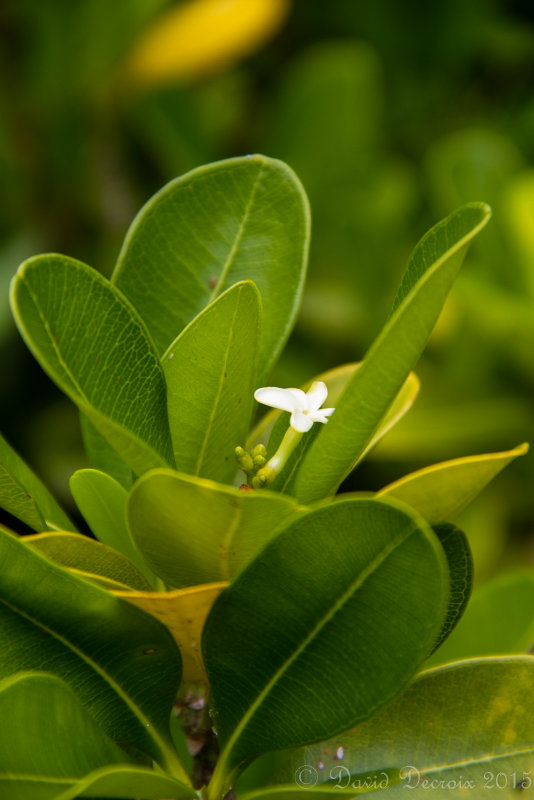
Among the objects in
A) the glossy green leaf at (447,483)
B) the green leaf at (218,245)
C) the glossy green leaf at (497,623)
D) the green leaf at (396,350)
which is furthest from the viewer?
the glossy green leaf at (497,623)

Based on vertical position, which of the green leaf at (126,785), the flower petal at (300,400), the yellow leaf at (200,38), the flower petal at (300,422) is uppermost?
the yellow leaf at (200,38)

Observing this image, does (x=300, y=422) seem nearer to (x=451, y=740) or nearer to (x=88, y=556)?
(x=88, y=556)

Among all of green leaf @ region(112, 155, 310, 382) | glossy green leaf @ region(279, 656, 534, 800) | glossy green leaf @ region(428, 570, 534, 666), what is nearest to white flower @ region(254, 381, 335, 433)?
green leaf @ region(112, 155, 310, 382)

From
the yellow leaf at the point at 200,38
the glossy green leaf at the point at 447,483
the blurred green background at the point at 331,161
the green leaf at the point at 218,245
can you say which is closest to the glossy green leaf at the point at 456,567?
the glossy green leaf at the point at 447,483

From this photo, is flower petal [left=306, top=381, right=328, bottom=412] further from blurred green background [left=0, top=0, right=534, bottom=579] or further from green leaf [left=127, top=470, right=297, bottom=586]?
blurred green background [left=0, top=0, right=534, bottom=579]

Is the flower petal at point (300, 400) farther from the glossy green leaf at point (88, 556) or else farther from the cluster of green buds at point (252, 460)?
the glossy green leaf at point (88, 556)

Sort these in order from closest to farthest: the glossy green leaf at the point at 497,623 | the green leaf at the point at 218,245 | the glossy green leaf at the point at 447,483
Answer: the glossy green leaf at the point at 447,483, the green leaf at the point at 218,245, the glossy green leaf at the point at 497,623

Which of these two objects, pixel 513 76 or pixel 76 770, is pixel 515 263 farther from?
pixel 76 770

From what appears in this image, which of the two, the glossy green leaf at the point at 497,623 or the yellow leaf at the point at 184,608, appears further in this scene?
the glossy green leaf at the point at 497,623
